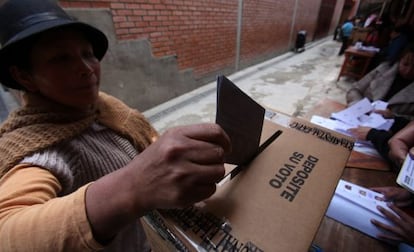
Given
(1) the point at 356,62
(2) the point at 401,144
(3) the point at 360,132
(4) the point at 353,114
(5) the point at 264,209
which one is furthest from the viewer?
(1) the point at 356,62

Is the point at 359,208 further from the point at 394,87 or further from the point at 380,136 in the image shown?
the point at 394,87

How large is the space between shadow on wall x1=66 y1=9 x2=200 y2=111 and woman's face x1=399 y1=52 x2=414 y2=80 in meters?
2.45

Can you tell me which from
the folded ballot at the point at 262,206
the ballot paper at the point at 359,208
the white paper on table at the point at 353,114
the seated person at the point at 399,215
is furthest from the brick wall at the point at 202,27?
the seated person at the point at 399,215

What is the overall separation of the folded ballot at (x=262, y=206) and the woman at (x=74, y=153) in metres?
0.11

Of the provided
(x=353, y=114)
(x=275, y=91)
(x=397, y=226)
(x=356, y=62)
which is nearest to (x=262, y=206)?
(x=397, y=226)

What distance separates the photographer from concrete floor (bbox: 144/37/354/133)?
2541 mm

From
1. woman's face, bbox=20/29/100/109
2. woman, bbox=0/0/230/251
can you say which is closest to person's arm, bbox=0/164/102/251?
woman, bbox=0/0/230/251

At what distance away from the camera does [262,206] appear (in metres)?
0.42

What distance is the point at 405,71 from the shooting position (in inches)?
63.2

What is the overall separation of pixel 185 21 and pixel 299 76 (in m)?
2.79

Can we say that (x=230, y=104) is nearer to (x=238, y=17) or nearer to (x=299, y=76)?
(x=238, y=17)

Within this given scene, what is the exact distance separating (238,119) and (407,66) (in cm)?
203

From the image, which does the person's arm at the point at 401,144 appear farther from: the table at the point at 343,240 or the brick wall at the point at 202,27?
the brick wall at the point at 202,27

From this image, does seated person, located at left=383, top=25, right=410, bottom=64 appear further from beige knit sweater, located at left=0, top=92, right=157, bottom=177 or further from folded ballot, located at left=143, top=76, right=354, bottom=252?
beige knit sweater, located at left=0, top=92, right=157, bottom=177
